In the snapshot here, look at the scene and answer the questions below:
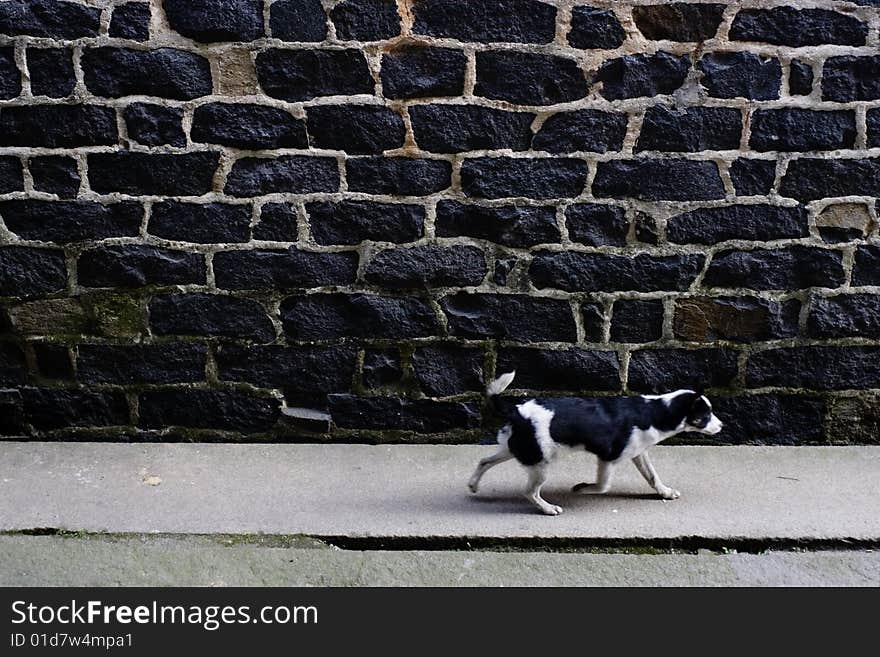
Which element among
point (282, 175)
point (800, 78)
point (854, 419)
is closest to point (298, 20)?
point (282, 175)

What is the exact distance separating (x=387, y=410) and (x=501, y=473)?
0.62 m

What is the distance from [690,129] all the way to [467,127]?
936mm

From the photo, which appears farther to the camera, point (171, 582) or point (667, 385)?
point (667, 385)

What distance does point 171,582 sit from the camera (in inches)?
138

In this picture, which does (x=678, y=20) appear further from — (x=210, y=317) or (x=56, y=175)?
(x=56, y=175)

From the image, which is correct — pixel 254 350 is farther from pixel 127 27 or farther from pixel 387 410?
pixel 127 27

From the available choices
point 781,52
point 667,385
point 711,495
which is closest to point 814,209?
point 781,52

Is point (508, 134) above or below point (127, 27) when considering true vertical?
below

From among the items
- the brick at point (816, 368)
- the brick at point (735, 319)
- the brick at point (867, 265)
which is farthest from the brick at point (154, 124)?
the brick at point (867, 265)

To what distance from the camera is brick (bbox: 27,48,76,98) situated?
4309 millimetres

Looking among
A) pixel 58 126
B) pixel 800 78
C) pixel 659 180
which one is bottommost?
pixel 659 180

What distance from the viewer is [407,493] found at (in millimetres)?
4195

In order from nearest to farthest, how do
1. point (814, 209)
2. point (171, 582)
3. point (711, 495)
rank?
point (171, 582) < point (711, 495) < point (814, 209)

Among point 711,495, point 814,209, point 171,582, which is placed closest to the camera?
point 171,582
